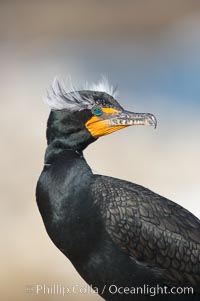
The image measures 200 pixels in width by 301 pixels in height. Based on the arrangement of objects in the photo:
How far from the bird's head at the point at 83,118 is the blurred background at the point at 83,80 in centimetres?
108

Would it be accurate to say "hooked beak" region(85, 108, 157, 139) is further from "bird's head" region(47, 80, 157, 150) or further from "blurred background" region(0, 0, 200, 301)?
"blurred background" region(0, 0, 200, 301)

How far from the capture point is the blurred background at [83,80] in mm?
3240

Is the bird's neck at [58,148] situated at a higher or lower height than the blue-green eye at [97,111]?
lower

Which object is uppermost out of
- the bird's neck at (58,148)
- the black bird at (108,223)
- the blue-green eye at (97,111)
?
the blue-green eye at (97,111)

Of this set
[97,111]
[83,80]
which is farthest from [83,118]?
[83,80]

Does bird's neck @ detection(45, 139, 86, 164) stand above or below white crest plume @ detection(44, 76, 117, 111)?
below

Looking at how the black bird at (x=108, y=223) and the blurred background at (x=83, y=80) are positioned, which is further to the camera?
the blurred background at (x=83, y=80)

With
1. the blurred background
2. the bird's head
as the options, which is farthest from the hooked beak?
the blurred background

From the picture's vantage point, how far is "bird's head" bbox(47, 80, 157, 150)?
2094 millimetres

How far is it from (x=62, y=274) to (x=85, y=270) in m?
1.09

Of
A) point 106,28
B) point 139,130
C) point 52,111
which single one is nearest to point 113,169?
point 139,130

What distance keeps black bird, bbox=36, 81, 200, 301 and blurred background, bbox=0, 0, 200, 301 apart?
3.36 ft

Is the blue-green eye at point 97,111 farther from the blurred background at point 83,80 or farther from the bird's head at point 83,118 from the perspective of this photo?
the blurred background at point 83,80

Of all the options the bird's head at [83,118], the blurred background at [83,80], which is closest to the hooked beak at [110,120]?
the bird's head at [83,118]
